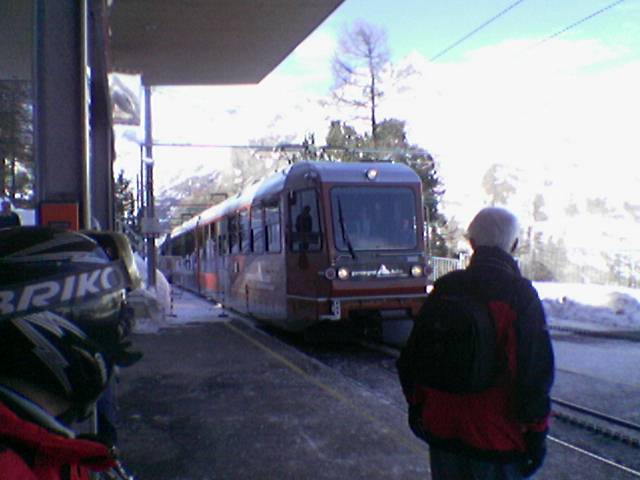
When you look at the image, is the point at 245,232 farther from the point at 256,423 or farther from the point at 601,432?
the point at 601,432

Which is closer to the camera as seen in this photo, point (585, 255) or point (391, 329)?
point (391, 329)

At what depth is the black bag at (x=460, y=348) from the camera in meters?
2.95

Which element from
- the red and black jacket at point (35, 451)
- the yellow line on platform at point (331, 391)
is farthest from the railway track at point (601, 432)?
the red and black jacket at point (35, 451)

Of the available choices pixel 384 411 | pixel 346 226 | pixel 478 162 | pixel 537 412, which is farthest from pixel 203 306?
pixel 478 162

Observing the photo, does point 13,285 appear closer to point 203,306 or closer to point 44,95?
point 44,95

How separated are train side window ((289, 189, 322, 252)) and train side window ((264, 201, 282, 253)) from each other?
72 centimetres

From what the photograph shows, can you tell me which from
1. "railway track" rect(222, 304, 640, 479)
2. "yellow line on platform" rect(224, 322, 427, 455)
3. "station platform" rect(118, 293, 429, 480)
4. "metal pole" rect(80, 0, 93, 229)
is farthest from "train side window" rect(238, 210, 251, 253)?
"metal pole" rect(80, 0, 93, 229)

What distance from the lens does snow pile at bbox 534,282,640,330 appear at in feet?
49.3

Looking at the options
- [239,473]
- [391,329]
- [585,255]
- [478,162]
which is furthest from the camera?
[478,162]

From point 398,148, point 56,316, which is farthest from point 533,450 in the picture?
point 398,148

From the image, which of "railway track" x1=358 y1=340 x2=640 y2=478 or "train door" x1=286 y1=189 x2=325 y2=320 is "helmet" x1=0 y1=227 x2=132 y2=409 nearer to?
"railway track" x1=358 y1=340 x2=640 y2=478

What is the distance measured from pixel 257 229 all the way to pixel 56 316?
13.1m

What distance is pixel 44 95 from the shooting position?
495cm

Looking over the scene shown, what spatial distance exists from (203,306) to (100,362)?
2064 cm
